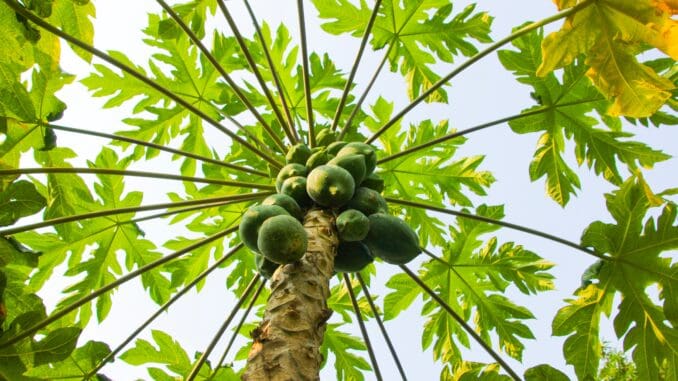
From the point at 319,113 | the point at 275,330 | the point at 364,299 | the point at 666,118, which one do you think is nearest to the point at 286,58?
the point at 319,113

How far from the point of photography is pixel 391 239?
2572 mm

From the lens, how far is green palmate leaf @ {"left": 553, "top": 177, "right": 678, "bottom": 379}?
9.89ft

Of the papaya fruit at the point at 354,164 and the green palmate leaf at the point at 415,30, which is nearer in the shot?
the papaya fruit at the point at 354,164

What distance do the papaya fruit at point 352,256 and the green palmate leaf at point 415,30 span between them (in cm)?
172

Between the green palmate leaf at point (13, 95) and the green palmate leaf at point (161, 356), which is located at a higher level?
the green palmate leaf at point (13, 95)

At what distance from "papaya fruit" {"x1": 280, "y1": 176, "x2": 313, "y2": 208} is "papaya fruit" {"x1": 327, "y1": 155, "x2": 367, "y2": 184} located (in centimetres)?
18

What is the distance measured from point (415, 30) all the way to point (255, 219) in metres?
2.25

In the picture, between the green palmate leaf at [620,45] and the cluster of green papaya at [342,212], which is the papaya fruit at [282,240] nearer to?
the cluster of green papaya at [342,212]

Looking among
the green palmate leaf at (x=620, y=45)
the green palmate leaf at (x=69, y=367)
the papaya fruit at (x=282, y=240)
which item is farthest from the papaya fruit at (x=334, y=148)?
the green palmate leaf at (x=69, y=367)

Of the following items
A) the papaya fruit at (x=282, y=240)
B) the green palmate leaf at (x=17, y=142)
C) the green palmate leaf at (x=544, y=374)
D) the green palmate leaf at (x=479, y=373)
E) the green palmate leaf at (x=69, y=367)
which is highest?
the green palmate leaf at (x=17, y=142)

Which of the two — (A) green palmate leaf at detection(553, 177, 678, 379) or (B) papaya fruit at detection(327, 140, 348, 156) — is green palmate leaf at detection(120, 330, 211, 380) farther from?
(A) green palmate leaf at detection(553, 177, 678, 379)

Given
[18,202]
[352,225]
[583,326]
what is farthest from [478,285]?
[18,202]

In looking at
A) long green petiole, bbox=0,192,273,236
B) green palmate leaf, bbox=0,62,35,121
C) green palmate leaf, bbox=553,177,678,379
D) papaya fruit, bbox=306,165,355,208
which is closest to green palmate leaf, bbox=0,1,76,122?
green palmate leaf, bbox=0,62,35,121

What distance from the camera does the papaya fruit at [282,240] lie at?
2.12 metres
